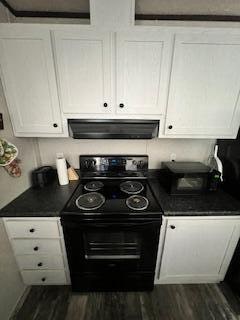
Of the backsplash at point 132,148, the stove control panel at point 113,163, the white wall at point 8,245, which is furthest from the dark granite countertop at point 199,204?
the white wall at point 8,245

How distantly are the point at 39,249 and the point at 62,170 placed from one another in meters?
0.73

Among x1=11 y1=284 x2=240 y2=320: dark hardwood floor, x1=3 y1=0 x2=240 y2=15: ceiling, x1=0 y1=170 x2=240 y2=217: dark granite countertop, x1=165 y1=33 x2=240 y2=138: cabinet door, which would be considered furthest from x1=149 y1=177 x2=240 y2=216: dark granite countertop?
x1=3 y1=0 x2=240 y2=15: ceiling

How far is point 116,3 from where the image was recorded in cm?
105

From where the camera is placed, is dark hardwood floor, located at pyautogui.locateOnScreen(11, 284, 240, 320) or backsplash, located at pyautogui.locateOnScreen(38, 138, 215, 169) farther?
backsplash, located at pyautogui.locateOnScreen(38, 138, 215, 169)

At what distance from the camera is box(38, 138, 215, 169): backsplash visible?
165cm

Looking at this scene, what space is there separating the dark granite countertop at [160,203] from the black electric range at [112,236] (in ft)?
0.30

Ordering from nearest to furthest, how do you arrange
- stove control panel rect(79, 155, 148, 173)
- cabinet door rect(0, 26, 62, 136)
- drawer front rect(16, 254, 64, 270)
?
cabinet door rect(0, 26, 62, 136)
drawer front rect(16, 254, 64, 270)
stove control panel rect(79, 155, 148, 173)

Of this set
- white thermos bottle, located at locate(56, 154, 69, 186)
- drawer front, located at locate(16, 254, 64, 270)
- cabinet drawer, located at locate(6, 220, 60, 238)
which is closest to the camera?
cabinet drawer, located at locate(6, 220, 60, 238)

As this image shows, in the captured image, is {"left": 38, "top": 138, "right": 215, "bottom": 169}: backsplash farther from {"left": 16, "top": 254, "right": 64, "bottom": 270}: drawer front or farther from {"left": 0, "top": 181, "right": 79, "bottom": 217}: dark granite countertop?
{"left": 16, "top": 254, "right": 64, "bottom": 270}: drawer front

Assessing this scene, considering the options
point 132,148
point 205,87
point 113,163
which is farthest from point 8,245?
point 205,87

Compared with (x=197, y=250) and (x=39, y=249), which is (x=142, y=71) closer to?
(x=197, y=250)

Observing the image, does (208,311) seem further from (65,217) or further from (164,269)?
(65,217)

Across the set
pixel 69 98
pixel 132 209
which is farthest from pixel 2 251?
pixel 69 98

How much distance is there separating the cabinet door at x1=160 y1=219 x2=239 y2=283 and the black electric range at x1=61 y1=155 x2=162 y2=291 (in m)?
0.17
